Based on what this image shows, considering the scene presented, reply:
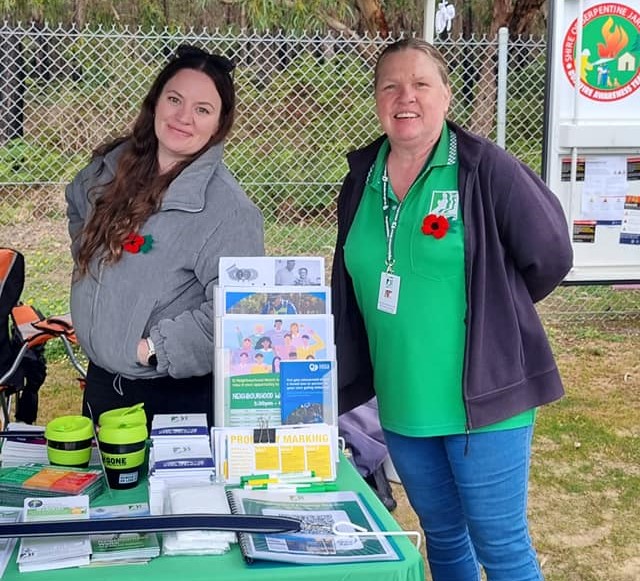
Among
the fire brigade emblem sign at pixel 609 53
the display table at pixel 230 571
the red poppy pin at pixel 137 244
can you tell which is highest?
the fire brigade emblem sign at pixel 609 53

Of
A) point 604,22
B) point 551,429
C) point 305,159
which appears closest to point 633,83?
point 604,22

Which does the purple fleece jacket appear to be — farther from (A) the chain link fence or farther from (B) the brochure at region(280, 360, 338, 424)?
(A) the chain link fence

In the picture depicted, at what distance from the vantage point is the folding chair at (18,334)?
3.35 m

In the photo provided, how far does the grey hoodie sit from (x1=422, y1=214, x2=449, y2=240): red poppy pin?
48 cm

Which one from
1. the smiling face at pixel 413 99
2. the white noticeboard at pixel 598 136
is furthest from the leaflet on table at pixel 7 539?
the white noticeboard at pixel 598 136

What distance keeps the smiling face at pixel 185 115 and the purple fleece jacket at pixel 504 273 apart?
0.69 m

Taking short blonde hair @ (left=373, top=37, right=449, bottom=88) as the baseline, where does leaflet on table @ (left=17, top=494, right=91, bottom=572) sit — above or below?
below

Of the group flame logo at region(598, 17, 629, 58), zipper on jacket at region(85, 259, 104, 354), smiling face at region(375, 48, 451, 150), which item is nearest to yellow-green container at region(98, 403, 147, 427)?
zipper on jacket at region(85, 259, 104, 354)

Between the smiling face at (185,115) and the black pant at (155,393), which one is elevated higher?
the smiling face at (185,115)

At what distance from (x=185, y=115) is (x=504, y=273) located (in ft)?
3.14

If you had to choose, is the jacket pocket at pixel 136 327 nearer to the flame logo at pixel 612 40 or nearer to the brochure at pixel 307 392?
the brochure at pixel 307 392

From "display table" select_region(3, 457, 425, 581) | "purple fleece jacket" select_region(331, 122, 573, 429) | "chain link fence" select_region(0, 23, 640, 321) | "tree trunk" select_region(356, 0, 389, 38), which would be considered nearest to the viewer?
"display table" select_region(3, 457, 425, 581)

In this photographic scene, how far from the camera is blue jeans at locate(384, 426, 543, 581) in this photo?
6.93 feet

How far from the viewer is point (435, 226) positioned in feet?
6.72
